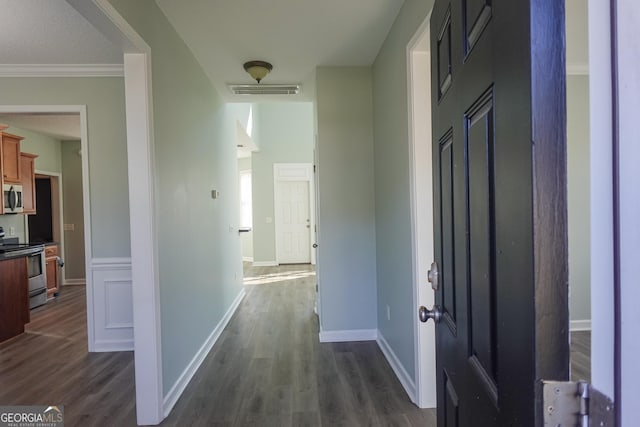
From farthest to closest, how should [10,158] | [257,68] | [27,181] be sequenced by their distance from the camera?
[27,181] → [10,158] → [257,68]

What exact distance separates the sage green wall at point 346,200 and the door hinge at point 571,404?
2.65 metres

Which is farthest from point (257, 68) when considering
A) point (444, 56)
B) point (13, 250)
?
point (13, 250)

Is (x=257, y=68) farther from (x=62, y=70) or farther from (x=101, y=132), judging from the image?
(x=62, y=70)

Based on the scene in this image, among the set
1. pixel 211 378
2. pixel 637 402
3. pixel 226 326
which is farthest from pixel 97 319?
pixel 637 402

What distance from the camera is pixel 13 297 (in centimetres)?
→ 338

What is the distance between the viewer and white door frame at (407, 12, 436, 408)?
6.63 feet

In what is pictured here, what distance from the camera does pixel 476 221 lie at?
695mm

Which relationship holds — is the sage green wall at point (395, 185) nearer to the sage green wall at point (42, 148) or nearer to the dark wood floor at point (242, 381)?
the dark wood floor at point (242, 381)

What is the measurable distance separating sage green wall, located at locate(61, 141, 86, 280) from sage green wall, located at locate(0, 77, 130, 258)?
301 cm

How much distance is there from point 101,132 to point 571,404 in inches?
148

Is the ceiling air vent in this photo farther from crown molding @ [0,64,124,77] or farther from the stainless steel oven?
the stainless steel oven

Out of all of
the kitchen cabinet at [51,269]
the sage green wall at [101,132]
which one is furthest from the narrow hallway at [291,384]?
the kitchen cabinet at [51,269]

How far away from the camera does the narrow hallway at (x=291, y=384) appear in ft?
6.48

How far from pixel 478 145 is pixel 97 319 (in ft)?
11.9
